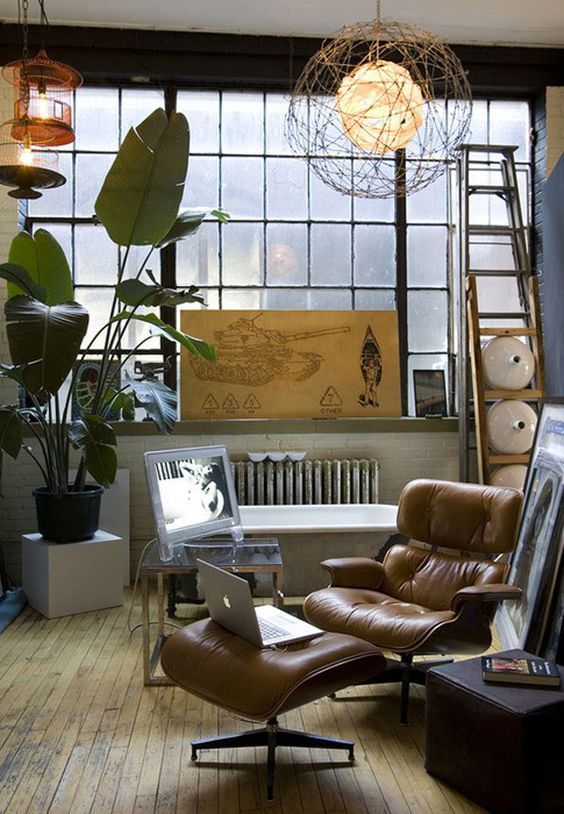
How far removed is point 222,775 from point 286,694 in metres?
0.51

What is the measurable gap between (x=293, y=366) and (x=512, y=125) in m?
2.47

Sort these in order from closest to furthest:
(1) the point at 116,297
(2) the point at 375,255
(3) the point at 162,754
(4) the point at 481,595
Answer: (3) the point at 162,754, (4) the point at 481,595, (1) the point at 116,297, (2) the point at 375,255

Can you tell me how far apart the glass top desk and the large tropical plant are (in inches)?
29.9

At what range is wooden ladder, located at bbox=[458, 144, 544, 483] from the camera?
5.38 meters

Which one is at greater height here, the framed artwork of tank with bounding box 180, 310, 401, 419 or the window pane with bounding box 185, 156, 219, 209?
the window pane with bounding box 185, 156, 219, 209

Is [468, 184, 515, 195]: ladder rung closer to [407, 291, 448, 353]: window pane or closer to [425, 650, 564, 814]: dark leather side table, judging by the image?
[407, 291, 448, 353]: window pane

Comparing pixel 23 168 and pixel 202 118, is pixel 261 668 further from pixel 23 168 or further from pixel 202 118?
pixel 202 118

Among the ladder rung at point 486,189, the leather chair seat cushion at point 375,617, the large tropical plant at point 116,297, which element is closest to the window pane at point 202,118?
the large tropical plant at point 116,297

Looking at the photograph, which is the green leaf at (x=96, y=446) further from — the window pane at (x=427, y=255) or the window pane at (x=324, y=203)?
the window pane at (x=427, y=255)

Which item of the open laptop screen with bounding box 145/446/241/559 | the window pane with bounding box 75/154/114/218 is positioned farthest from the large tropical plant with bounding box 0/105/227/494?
the window pane with bounding box 75/154/114/218

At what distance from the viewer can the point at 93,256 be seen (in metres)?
5.89

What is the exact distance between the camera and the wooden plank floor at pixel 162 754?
2691 mm

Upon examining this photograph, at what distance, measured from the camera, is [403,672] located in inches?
136

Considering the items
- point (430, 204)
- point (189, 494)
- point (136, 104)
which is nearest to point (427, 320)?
point (430, 204)
